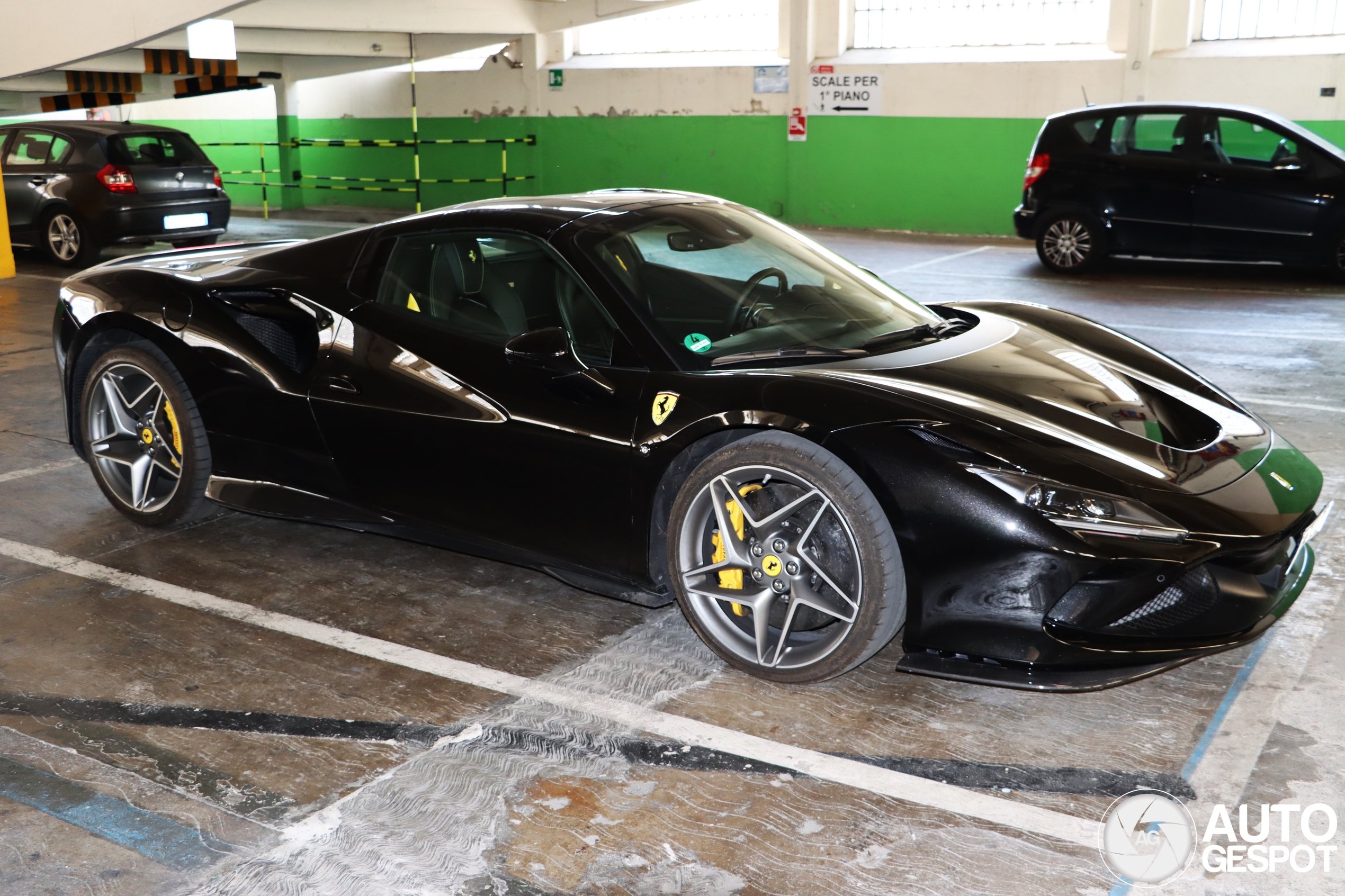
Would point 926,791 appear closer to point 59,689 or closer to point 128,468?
point 59,689

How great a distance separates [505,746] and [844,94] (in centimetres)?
1503

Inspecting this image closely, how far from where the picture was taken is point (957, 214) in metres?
15.9

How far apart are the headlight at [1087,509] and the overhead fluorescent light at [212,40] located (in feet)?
43.1

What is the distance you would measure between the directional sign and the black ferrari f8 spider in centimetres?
1270

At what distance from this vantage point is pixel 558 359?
3.52m

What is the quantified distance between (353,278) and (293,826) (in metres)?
1.99

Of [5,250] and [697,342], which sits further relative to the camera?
[5,250]

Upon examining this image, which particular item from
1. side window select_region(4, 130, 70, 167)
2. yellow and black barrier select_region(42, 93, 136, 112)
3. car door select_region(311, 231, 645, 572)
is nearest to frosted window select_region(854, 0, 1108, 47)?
side window select_region(4, 130, 70, 167)

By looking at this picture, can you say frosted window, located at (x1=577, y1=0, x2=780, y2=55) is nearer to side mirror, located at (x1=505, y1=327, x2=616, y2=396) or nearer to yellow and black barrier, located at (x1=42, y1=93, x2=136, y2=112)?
yellow and black barrier, located at (x1=42, y1=93, x2=136, y2=112)

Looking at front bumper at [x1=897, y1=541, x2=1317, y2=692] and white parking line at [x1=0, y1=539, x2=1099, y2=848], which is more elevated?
front bumper at [x1=897, y1=541, x2=1317, y2=692]

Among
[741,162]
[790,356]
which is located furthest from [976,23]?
[790,356]

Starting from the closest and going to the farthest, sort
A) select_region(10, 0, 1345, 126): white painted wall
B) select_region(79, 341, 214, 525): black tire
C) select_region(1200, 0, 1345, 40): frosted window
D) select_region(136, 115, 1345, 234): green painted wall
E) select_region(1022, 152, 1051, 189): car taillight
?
1. select_region(79, 341, 214, 525): black tire
2. select_region(1022, 152, 1051, 189): car taillight
3. select_region(1200, 0, 1345, 40): frosted window
4. select_region(10, 0, 1345, 126): white painted wall
5. select_region(136, 115, 1345, 234): green painted wall

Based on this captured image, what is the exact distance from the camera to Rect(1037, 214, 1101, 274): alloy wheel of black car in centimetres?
1153

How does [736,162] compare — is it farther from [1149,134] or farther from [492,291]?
[492,291]
